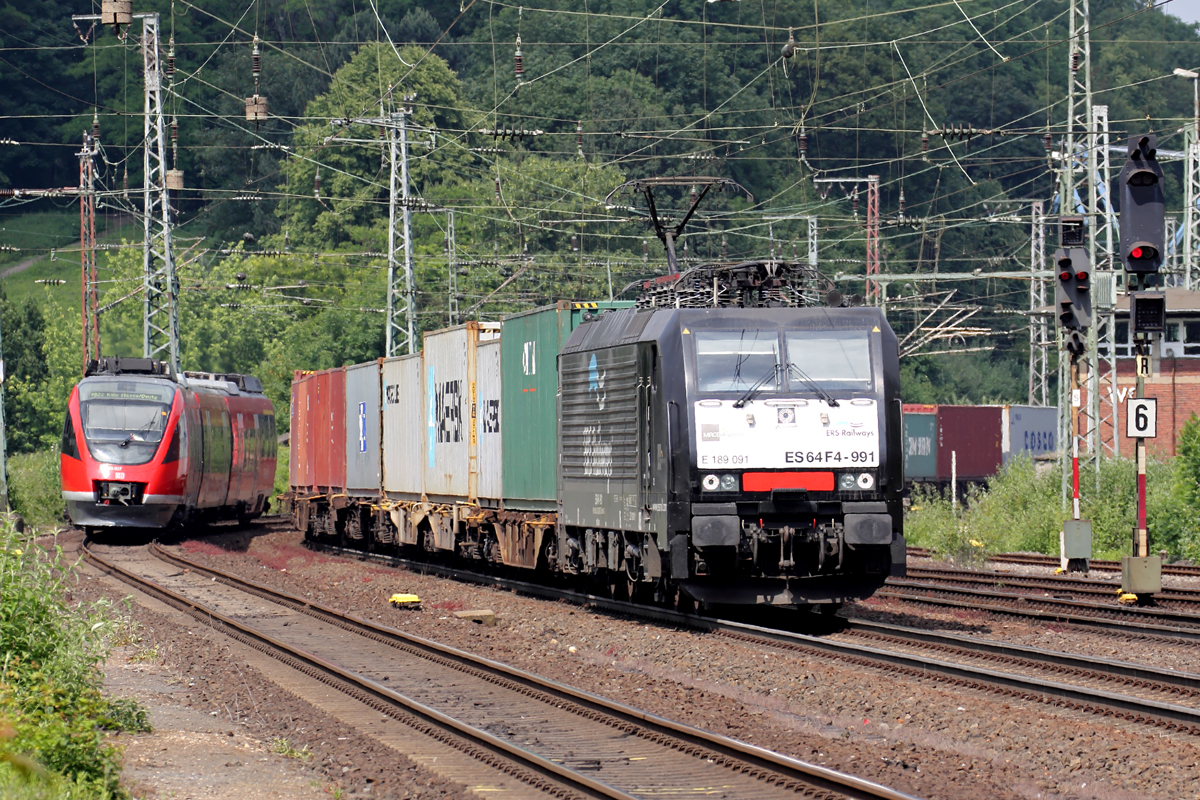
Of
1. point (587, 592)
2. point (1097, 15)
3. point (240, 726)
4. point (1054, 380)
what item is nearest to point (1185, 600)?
point (587, 592)

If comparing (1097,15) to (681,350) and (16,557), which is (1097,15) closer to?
(681,350)

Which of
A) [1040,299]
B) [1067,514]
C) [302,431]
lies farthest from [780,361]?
[1040,299]

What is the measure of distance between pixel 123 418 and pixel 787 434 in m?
18.6

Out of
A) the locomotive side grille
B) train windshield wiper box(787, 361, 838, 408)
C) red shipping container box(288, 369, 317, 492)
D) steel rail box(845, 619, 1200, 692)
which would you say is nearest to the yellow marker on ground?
the locomotive side grille

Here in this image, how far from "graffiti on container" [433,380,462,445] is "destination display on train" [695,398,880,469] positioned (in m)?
9.34

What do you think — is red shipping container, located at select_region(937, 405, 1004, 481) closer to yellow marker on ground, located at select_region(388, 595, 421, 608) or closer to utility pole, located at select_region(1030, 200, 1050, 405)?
utility pole, located at select_region(1030, 200, 1050, 405)

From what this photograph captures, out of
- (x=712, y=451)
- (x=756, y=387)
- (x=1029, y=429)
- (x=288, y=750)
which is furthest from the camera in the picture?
(x=1029, y=429)

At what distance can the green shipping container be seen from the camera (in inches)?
742

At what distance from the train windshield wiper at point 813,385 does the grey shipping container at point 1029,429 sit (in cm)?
3688

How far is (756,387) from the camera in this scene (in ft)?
48.0

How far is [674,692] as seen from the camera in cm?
1189

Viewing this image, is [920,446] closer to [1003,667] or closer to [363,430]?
[363,430]

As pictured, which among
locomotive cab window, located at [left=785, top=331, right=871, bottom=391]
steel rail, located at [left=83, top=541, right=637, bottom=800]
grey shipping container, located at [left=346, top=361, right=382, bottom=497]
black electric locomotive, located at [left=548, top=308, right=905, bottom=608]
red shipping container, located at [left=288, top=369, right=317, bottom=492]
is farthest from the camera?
red shipping container, located at [left=288, top=369, right=317, bottom=492]

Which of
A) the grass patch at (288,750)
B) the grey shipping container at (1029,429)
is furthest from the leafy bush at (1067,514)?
the grey shipping container at (1029,429)
